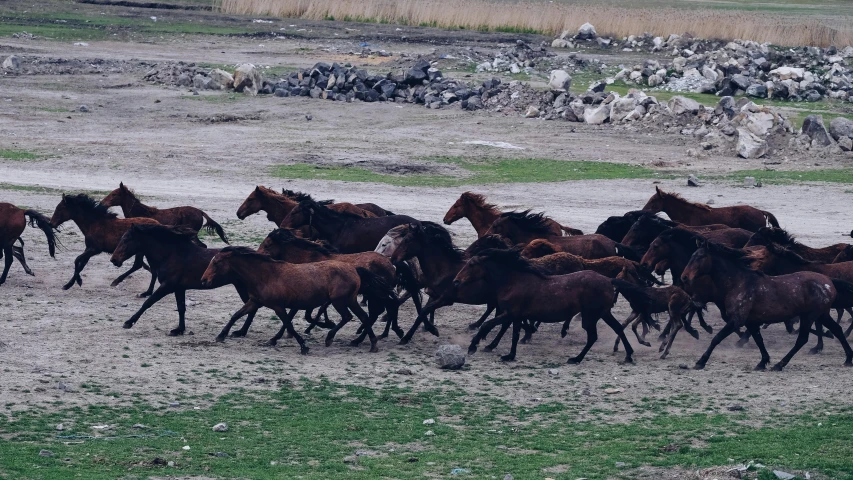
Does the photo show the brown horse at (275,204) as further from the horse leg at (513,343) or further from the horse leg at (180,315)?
the horse leg at (513,343)

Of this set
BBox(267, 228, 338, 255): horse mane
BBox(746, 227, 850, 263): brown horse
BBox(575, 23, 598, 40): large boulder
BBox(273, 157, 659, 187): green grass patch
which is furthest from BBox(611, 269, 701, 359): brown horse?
BBox(575, 23, 598, 40): large boulder

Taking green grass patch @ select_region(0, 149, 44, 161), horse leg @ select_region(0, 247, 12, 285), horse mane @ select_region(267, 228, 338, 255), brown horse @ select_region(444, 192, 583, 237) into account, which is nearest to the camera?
horse mane @ select_region(267, 228, 338, 255)

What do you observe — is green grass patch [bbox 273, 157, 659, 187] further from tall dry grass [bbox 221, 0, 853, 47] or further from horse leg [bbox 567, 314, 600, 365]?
tall dry grass [bbox 221, 0, 853, 47]

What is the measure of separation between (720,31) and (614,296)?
1648 inches

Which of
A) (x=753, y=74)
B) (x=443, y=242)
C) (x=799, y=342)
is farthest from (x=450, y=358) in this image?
(x=753, y=74)

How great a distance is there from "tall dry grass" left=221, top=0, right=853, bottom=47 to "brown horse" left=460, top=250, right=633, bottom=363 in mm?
41790

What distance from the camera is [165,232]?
14.0 metres

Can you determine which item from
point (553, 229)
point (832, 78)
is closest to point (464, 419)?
point (553, 229)

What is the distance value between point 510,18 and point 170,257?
45.5m

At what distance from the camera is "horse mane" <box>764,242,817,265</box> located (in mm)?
14047

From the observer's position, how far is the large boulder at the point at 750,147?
90.7 feet

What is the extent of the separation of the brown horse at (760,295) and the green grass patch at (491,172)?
462 inches

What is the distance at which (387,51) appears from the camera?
4747 cm

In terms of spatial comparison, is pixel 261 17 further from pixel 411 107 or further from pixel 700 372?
pixel 700 372
